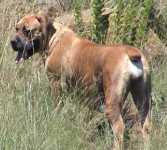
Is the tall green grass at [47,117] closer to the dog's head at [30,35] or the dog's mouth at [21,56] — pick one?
the dog's mouth at [21,56]

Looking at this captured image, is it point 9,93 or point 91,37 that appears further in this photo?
point 91,37

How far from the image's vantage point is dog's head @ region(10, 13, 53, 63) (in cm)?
827

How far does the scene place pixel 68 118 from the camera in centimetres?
669

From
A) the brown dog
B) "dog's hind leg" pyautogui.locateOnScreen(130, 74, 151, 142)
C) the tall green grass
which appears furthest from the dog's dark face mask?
"dog's hind leg" pyautogui.locateOnScreen(130, 74, 151, 142)

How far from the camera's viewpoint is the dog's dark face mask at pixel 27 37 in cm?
826

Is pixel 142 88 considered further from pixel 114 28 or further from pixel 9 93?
pixel 114 28

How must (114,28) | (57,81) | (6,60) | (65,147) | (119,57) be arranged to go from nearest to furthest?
1. (65,147)
2. (119,57)
3. (57,81)
4. (6,60)
5. (114,28)

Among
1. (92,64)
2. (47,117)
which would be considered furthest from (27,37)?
(47,117)

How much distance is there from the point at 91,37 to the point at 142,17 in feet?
2.92

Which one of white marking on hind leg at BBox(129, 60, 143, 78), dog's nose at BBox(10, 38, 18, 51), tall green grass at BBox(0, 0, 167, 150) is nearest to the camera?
tall green grass at BBox(0, 0, 167, 150)

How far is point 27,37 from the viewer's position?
27.3ft

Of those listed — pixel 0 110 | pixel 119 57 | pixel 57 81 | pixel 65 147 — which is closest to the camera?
pixel 65 147

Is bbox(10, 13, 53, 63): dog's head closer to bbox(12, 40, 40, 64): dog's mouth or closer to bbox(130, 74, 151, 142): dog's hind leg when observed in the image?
bbox(12, 40, 40, 64): dog's mouth

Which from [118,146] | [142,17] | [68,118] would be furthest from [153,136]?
[142,17]
